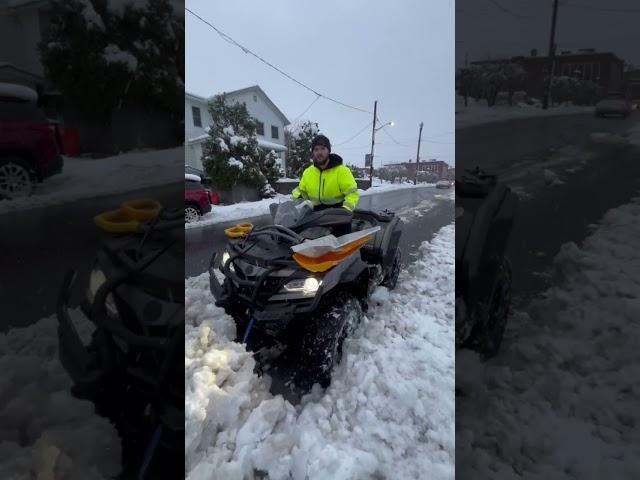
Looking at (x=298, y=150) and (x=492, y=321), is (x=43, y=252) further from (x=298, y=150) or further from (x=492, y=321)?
(x=298, y=150)

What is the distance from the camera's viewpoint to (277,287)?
140 centimetres

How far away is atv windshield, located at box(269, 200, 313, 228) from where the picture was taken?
165cm

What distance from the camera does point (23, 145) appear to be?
0.47 meters

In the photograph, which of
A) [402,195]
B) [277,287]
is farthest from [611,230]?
[402,195]

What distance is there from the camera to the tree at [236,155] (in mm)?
3369

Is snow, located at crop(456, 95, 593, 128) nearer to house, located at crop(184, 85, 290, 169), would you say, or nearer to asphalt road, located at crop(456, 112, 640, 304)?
asphalt road, located at crop(456, 112, 640, 304)

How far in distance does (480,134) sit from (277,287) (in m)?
1.05

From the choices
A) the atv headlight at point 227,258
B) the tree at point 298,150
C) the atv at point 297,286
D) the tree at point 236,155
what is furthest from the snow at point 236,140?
the atv headlight at point 227,258

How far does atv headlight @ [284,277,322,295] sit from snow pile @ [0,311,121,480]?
2.95ft

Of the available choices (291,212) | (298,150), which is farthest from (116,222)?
(298,150)

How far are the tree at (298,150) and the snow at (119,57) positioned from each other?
8.69 feet

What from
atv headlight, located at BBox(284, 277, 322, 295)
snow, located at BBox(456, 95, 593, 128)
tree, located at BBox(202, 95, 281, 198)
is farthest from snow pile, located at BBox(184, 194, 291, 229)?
snow, located at BBox(456, 95, 593, 128)

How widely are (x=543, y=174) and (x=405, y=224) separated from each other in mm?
4050

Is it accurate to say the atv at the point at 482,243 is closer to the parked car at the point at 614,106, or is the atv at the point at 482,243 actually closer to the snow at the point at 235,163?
the parked car at the point at 614,106
